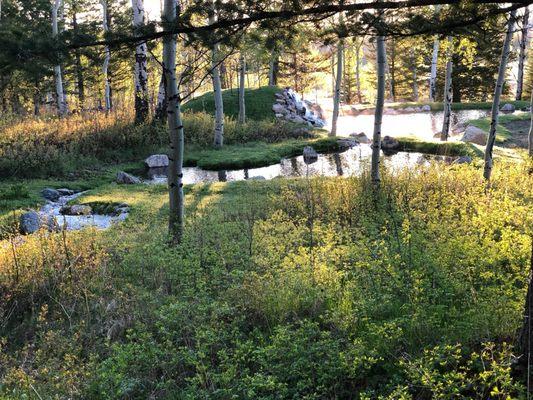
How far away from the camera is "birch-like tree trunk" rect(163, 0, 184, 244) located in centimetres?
671

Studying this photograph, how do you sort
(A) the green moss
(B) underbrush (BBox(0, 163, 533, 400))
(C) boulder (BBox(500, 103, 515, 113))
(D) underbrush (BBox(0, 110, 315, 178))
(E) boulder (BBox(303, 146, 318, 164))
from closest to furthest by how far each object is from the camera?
(B) underbrush (BBox(0, 163, 533, 400)), (D) underbrush (BBox(0, 110, 315, 178)), (A) the green moss, (E) boulder (BBox(303, 146, 318, 164)), (C) boulder (BBox(500, 103, 515, 113))

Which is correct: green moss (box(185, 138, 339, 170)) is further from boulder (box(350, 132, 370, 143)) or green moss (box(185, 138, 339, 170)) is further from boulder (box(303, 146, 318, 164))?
boulder (box(350, 132, 370, 143))

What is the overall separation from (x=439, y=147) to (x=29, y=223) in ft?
44.6

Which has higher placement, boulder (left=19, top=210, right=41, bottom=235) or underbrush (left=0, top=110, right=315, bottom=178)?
underbrush (left=0, top=110, right=315, bottom=178)

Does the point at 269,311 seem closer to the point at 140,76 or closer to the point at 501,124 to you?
the point at 140,76

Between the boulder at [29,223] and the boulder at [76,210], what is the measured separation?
0.99 metres

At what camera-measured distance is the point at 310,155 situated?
17906 mm

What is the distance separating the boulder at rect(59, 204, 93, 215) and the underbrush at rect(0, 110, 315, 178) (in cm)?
339

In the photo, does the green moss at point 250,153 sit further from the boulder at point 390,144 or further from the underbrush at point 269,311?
the underbrush at point 269,311

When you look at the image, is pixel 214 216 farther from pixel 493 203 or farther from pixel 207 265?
pixel 493 203

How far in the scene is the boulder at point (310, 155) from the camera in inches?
688

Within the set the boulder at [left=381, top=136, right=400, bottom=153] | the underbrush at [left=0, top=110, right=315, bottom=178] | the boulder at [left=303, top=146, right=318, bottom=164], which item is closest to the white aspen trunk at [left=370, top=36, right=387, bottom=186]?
the boulder at [left=303, top=146, right=318, bottom=164]

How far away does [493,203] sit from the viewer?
279 inches

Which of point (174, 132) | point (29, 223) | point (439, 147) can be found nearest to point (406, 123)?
point (439, 147)
